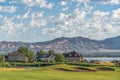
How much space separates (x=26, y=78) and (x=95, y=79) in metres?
8.94

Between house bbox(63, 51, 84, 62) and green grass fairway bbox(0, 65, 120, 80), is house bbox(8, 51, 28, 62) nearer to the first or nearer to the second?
house bbox(63, 51, 84, 62)

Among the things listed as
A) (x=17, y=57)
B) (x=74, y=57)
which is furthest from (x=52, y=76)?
(x=74, y=57)

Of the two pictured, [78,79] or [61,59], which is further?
[61,59]

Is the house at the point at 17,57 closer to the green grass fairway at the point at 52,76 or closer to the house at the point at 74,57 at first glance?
the house at the point at 74,57

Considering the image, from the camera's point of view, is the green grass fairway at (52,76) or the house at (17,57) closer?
the green grass fairway at (52,76)

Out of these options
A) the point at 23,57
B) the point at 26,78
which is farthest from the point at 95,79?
the point at 23,57

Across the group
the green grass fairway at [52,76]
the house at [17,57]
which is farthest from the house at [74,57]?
the green grass fairway at [52,76]

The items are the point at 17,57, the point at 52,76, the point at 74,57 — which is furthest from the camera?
the point at 74,57

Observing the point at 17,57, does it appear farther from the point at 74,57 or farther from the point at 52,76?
the point at 52,76

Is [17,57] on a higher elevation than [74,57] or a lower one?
→ higher

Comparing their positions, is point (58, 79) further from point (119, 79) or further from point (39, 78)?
point (119, 79)

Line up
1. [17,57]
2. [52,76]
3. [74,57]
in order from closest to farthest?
[52,76], [17,57], [74,57]

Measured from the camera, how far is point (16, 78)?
4822cm

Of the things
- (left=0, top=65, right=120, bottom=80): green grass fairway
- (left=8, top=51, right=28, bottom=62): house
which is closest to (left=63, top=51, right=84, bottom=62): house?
(left=8, top=51, right=28, bottom=62): house
